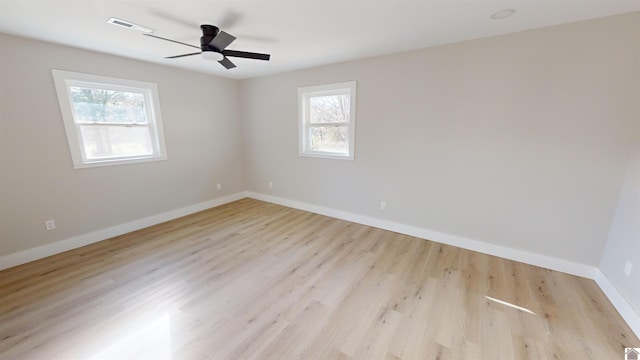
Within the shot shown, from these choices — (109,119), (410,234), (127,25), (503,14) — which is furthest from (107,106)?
(503,14)

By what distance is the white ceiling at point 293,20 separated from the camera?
1.94m

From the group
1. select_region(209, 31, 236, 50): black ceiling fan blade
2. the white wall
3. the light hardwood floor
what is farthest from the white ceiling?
the light hardwood floor

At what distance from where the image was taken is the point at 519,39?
2.50 metres

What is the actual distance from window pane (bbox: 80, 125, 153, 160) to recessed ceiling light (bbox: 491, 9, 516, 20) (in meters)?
4.59

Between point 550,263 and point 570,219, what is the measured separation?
52 cm

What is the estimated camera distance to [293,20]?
2215 mm

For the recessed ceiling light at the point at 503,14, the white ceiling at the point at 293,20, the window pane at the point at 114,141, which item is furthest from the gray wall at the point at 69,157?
the recessed ceiling light at the point at 503,14

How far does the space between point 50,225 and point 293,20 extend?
12.1 ft

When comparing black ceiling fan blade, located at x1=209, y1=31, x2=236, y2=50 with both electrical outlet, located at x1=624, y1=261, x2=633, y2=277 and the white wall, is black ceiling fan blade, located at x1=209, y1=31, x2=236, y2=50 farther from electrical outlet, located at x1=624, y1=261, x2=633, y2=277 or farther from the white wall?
electrical outlet, located at x1=624, y1=261, x2=633, y2=277

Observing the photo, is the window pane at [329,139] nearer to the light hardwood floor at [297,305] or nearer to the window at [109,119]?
the light hardwood floor at [297,305]

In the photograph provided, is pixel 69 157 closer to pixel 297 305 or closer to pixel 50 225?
pixel 50 225

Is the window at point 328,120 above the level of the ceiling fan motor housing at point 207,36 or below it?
below

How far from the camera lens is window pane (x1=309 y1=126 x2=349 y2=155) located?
13.1ft

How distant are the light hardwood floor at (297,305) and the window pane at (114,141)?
1.27 metres
